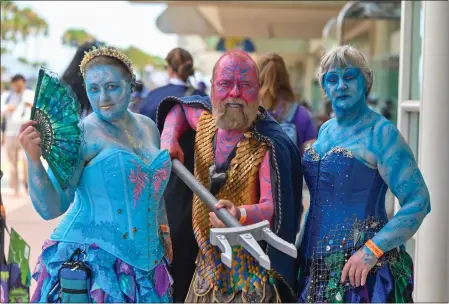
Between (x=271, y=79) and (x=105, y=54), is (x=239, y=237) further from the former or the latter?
(x=271, y=79)

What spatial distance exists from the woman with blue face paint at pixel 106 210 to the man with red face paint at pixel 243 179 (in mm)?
273

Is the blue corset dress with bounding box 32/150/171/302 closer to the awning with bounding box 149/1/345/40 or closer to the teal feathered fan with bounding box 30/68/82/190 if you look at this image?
the teal feathered fan with bounding box 30/68/82/190

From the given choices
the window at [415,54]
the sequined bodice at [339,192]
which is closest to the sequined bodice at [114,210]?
the sequined bodice at [339,192]

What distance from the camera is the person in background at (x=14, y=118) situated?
33.4ft

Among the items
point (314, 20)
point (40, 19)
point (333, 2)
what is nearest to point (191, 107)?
point (333, 2)

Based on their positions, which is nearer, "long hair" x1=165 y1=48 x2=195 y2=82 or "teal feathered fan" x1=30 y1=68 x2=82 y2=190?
"teal feathered fan" x1=30 y1=68 x2=82 y2=190

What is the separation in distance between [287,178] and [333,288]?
44 cm

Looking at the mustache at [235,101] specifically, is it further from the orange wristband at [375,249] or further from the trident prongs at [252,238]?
the orange wristband at [375,249]

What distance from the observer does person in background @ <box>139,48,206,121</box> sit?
216 inches

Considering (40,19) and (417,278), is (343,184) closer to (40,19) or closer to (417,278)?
(417,278)

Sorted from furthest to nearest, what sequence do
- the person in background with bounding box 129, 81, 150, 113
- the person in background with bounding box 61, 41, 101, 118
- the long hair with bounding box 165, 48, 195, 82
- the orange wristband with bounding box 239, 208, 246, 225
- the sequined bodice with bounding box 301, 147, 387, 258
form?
the long hair with bounding box 165, 48, 195, 82 → the person in background with bounding box 61, 41, 101, 118 → the person in background with bounding box 129, 81, 150, 113 → the sequined bodice with bounding box 301, 147, 387, 258 → the orange wristband with bounding box 239, 208, 246, 225

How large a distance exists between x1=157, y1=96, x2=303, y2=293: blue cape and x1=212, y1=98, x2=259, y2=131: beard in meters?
0.09

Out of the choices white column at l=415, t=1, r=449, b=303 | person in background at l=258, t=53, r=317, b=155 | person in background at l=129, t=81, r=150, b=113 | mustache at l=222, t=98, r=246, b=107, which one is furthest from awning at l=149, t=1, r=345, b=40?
mustache at l=222, t=98, r=246, b=107

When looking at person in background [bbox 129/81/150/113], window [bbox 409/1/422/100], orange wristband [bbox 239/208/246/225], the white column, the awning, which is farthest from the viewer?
the awning
